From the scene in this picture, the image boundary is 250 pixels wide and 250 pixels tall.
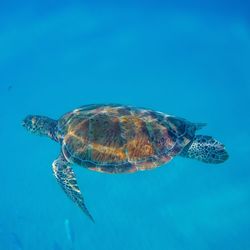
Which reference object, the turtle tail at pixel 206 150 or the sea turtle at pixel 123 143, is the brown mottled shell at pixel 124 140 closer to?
the sea turtle at pixel 123 143

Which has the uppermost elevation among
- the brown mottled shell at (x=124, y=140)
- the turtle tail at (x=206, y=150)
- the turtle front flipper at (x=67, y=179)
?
the turtle tail at (x=206, y=150)

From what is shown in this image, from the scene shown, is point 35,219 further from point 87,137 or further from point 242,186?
point 242,186

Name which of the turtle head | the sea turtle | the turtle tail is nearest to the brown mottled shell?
the sea turtle

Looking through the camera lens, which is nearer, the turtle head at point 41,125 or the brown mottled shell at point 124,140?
the brown mottled shell at point 124,140

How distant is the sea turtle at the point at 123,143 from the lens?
6.86 metres

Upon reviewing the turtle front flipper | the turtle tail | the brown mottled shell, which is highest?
the turtle tail

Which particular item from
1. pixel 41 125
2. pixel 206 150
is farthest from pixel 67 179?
pixel 206 150

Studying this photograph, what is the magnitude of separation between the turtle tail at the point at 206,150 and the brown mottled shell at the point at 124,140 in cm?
24

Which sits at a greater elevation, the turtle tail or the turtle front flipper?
the turtle tail

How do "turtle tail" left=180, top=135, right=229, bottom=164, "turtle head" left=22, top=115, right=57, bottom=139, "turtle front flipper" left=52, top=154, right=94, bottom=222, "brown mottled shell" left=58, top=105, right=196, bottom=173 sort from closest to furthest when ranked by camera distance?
"brown mottled shell" left=58, top=105, right=196, bottom=173 < "turtle front flipper" left=52, top=154, right=94, bottom=222 < "turtle tail" left=180, top=135, right=229, bottom=164 < "turtle head" left=22, top=115, right=57, bottom=139

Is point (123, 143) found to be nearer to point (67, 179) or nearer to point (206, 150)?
point (67, 179)

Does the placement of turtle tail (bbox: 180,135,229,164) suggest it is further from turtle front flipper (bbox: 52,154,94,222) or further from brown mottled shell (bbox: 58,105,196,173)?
turtle front flipper (bbox: 52,154,94,222)

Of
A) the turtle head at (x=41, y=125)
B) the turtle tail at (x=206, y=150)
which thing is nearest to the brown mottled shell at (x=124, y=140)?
the turtle tail at (x=206, y=150)

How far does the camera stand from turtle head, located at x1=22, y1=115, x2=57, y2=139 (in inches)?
331
